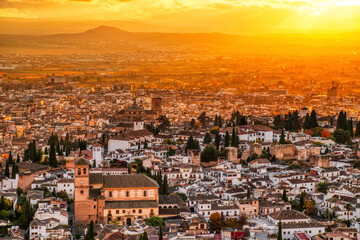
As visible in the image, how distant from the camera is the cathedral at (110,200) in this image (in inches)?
1005

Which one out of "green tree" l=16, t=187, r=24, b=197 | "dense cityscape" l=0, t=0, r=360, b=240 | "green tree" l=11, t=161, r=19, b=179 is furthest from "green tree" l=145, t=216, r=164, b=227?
"green tree" l=11, t=161, r=19, b=179

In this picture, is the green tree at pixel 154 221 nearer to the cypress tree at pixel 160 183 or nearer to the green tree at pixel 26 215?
the cypress tree at pixel 160 183

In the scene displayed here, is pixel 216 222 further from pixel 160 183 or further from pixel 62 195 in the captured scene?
pixel 62 195

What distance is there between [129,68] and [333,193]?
3485 inches

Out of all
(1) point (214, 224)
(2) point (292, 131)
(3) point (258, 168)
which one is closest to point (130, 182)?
(1) point (214, 224)

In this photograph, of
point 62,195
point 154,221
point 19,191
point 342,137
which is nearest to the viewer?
point 154,221

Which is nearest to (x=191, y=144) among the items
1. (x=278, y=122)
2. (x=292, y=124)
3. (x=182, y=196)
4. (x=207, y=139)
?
(x=207, y=139)

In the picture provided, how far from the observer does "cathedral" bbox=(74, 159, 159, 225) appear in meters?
25.5

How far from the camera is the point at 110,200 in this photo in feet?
85.8

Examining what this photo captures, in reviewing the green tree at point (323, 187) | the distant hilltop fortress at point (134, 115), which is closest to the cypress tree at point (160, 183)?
the green tree at point (323, 187)

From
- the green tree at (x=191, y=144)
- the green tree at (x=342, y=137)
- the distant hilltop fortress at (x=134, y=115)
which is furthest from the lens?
the distant hilltop fortress at (x=134, y=115)

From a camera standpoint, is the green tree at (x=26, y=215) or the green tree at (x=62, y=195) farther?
the green tree at (x=62, y=195)

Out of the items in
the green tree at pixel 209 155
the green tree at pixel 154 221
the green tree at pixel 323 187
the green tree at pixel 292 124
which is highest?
the green tree at pixel 292 124

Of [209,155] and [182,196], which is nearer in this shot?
[182,196]
